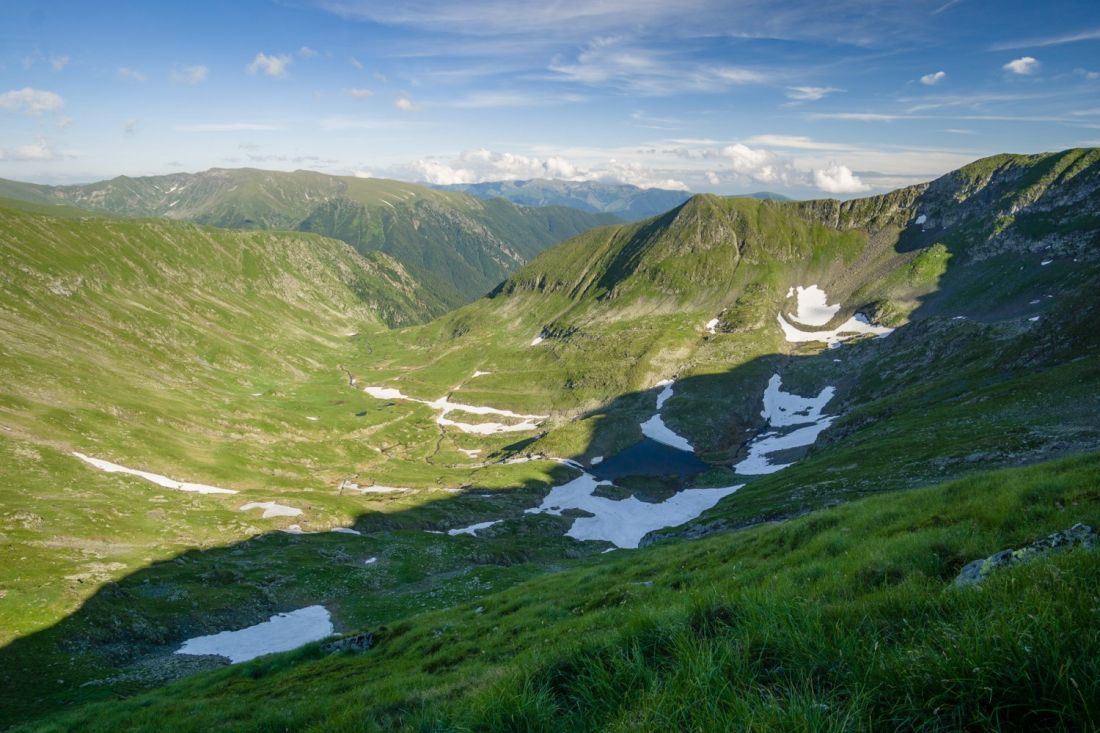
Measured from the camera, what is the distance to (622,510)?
4793 inches

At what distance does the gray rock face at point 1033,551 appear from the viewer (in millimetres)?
8035

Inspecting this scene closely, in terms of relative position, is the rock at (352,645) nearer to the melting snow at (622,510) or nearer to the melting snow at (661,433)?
the melting snow at (622,510)

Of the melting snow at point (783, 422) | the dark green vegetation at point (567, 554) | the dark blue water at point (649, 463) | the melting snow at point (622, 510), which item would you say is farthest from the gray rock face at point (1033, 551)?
the dark blue water at point (649, 463)

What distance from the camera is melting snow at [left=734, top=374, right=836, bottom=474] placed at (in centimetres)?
13950

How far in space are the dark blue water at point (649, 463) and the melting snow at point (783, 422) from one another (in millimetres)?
14056

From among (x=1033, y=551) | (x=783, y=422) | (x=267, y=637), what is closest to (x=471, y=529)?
(x=267, y=637)

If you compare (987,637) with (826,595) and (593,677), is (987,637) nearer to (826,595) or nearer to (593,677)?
(593,677)

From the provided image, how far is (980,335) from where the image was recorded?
438ft

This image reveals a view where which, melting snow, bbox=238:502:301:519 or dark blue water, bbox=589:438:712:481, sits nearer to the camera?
melting snow, bbox=238:502:301:519

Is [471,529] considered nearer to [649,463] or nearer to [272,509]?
[272,509]

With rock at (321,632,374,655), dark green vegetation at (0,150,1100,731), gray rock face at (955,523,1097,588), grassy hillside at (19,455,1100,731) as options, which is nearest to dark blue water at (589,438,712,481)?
dark green vegetation at (0,150,1100,731)

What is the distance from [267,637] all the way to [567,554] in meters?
48.6

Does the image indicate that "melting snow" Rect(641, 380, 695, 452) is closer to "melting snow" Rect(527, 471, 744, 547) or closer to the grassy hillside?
"melting snow" Rect(527, 471, 744, 547)

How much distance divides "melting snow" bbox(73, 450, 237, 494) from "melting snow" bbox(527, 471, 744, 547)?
64.0 m
